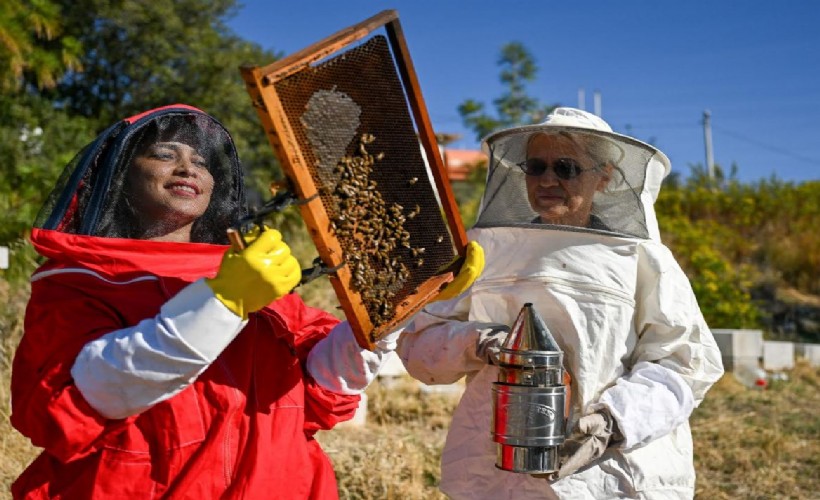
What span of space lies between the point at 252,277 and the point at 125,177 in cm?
73

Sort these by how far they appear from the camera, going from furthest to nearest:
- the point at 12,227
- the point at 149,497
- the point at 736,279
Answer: the point at 736,279 → the point at 12,227 → the point at 149,497

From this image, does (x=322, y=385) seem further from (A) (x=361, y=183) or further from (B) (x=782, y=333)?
(B) (x=782, y=333)

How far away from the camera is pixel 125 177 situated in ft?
7.70

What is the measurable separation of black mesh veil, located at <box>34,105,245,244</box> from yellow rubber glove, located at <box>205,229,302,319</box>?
548 millimetres

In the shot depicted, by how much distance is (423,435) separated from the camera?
628cm

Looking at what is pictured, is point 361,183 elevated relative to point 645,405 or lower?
elevated

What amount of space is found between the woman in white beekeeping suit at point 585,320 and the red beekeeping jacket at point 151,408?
68cm

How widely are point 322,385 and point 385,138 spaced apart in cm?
74

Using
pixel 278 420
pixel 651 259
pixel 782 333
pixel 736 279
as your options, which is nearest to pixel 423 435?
pixel 651 259

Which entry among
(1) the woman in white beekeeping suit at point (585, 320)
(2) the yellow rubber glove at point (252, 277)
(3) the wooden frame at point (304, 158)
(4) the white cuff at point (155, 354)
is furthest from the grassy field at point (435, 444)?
(2) the yellow rubber glove at point (252, 277)

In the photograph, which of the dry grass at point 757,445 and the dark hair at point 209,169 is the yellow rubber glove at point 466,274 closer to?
the dark hair at point 209,169

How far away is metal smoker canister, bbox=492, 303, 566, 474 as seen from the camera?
238 centimetres

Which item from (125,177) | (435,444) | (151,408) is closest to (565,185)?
(125,177)

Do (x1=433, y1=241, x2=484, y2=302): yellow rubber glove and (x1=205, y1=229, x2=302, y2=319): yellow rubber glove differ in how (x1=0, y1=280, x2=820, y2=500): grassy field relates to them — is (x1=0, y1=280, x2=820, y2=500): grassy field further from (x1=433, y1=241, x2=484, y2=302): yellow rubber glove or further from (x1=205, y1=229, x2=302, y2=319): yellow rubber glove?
(x1=205, y1=229, x2=302, y2=319): yellow rubber glove
